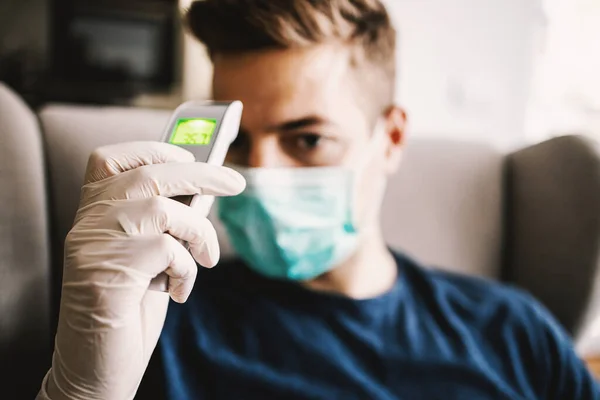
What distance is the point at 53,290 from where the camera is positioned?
888mm

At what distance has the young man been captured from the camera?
794 mm

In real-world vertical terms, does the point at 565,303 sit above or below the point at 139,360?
below

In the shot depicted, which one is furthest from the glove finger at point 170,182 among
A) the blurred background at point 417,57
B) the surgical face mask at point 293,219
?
the blurred background at point 417,57

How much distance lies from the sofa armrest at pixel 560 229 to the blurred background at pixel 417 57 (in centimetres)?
61

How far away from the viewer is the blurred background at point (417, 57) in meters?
1.73

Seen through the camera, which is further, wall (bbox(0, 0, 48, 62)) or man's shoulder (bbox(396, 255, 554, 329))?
wall (bbox(0, 0, 48, 62))

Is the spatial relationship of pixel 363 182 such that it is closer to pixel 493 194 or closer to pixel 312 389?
pixel 312 389

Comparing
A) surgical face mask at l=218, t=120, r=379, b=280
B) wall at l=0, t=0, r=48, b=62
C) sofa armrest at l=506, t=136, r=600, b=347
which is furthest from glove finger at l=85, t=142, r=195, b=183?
wall at l=0, t=0, r=48, b=62

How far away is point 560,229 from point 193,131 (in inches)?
34.2

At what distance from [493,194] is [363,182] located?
1.54 ft

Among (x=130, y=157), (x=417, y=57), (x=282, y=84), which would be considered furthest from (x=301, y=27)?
(x=417, y=57)

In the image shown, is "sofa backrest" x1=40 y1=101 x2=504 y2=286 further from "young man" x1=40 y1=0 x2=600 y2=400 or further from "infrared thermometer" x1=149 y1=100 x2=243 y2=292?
"infrared thermometer" x1=149 y1=100 x2=243 y2=292

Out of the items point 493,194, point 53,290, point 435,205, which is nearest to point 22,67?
point 53,290

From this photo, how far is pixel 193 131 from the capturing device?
561mm
